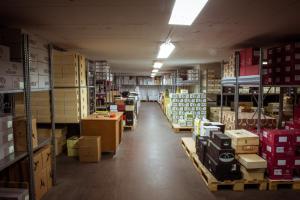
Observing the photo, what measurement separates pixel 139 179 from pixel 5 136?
230 centimetres

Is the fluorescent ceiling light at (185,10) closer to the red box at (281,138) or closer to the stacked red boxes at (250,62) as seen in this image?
the stacked red boxes at (250,62)

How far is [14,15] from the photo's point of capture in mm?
2727

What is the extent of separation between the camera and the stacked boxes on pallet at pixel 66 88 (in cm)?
504

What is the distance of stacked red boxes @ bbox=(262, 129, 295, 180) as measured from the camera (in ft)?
11.7

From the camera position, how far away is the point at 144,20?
2.98 meters

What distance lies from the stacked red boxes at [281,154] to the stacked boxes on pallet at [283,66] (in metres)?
0.96

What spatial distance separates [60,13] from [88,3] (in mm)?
533

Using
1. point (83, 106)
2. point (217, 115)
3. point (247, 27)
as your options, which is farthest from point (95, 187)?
point (217, 115)

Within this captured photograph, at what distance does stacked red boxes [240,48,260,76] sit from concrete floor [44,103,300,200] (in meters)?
2.18

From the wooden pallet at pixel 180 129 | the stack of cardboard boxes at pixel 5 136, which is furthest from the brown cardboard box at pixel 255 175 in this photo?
the wooden pallet at pixel 180 129

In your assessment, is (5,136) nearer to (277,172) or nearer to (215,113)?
(277,172)

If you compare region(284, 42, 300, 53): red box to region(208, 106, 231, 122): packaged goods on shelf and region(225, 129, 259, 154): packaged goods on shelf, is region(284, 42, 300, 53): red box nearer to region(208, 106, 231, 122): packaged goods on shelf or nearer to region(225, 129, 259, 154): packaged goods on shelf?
region(225, 129, 259, 154): packaged goods on shelf

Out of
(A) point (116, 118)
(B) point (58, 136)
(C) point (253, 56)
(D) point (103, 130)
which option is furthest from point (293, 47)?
(B) point (58, 136)

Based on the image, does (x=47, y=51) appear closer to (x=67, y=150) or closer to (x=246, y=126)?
(x=67, y=150)
